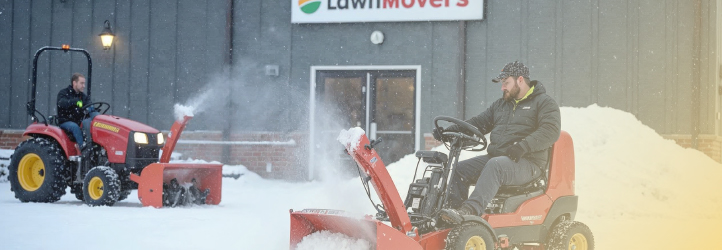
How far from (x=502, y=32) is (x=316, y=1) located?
332 cm

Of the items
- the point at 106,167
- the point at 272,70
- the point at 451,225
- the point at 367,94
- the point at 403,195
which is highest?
the point at 272,70

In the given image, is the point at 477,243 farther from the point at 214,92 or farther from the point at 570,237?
the point at 214,92

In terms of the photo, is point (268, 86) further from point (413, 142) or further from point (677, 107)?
point (677, 107)

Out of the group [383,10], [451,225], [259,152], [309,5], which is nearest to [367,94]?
[383,10]

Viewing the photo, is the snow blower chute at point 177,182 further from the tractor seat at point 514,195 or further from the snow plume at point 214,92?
the snow plume at point 214,92

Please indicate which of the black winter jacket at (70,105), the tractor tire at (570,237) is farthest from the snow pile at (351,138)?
the black winter jacket at (70,105)

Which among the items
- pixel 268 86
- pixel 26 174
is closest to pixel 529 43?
pixel 268 86

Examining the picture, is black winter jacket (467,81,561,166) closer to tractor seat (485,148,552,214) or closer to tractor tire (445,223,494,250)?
tractor seat (485,148,552,214)

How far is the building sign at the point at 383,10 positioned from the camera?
14.2m

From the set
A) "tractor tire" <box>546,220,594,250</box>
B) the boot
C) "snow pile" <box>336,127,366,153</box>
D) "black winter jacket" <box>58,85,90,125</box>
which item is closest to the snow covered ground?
the boot

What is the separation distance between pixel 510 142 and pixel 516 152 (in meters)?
0.35

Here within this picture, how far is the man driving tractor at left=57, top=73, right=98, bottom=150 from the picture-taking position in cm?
980

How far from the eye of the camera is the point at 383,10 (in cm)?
1438

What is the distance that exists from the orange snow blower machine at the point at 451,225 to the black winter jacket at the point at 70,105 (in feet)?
18.2
